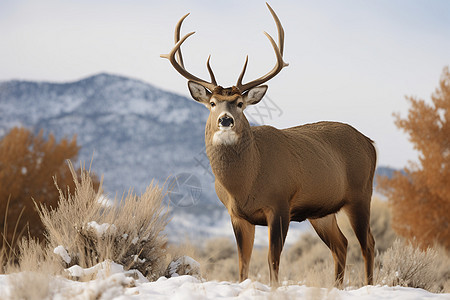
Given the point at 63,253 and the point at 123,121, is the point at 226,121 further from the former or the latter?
the point at 123,121

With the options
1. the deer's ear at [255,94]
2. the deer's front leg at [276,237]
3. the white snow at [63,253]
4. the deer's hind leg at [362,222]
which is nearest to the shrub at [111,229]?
the white snow at [63,253]

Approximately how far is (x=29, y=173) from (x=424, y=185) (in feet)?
41.0

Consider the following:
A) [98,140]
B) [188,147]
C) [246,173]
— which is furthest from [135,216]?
[98,140]

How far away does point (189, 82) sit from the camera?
6.61 m

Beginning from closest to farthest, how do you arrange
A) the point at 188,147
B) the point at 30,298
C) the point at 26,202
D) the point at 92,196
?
the point at 30,298 < the point at 92,196 < the point at 26,202 < the point at 188,147

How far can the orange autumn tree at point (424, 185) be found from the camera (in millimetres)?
16984

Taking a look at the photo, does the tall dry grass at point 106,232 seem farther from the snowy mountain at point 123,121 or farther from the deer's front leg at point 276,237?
the snowy mountain at point 123,121

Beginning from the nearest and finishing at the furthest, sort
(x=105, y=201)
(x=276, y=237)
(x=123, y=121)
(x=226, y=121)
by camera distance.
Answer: (x=226, y=121)
(x=276, y=237)
(x=105, y=201)
(x=123, y=121)

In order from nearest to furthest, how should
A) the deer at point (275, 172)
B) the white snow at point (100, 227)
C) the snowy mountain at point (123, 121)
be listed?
1. the white snow at point (100, 227)
2. the deer at point (275, 172)
3. the snowy mountain at point (123, 121)

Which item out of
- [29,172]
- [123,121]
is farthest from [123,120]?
[29,172]

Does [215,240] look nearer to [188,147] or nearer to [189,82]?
[189,82]

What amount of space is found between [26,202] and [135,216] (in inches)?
433

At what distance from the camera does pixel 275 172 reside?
6.39 m

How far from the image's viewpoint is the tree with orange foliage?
629 inches
